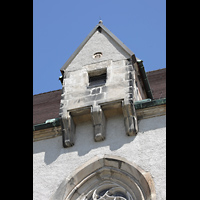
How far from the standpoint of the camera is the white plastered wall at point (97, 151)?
8070 millimetres

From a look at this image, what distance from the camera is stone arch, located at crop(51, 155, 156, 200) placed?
25.7 feet

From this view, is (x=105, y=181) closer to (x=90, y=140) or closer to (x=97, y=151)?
(x=97, y=151)

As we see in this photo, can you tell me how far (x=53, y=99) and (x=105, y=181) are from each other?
5.81 m

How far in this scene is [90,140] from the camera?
28.8 ft

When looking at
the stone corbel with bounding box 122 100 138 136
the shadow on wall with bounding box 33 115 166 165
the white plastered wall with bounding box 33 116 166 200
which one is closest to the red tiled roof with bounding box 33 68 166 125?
the shadow on wall with bounding box 33 115 166 165

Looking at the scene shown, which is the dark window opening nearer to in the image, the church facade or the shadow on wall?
the church facade

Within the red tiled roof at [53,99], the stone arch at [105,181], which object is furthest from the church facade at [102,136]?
the red tiled roof at [53,99]

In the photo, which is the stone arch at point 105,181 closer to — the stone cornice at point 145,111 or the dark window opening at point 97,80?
the stone cornice at point 145,111

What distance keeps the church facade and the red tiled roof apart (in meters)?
1.82
